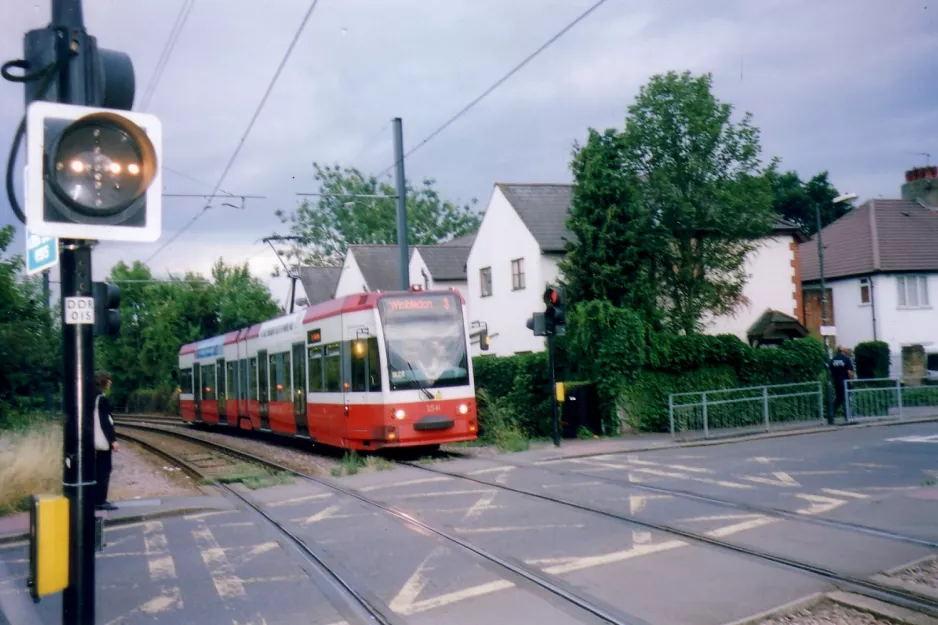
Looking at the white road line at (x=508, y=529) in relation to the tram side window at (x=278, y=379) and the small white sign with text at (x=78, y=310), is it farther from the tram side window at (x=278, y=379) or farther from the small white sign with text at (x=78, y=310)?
the tram side window at (x=278, y=379)

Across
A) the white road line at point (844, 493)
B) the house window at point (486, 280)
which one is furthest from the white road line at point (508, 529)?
the house window at point (486, 280)

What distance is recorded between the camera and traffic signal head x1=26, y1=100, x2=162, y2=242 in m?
3.80

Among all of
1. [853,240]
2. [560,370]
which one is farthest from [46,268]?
[853,240]

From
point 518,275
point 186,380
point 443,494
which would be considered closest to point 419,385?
point 443,494

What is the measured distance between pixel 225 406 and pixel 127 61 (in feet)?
82.0

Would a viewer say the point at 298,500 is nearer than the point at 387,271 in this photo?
Yes

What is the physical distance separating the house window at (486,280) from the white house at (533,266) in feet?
0.13

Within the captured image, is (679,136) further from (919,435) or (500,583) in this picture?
(500,583)

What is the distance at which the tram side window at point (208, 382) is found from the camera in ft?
98.1

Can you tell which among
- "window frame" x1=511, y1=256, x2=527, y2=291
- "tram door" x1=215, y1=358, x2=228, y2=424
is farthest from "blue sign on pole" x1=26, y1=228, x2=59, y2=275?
"window frame" x1=511, y1=256, x2=527, y2=291

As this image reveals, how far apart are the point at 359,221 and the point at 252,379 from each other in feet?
156

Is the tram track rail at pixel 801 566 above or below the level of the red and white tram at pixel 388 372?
below

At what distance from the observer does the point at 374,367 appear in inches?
638

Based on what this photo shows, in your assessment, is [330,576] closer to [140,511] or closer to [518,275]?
[140,511]
